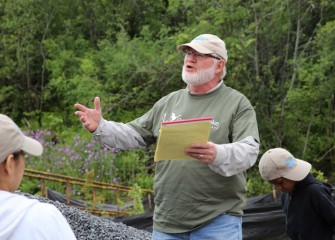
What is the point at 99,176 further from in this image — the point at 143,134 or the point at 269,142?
the point at 143,134

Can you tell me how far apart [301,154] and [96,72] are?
6.25 m

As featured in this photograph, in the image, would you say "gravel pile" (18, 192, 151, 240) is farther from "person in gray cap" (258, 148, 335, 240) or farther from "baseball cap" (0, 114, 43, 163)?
"baseball cap" (0, 114, 43, 163)

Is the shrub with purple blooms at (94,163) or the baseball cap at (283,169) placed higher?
the baseball cap at (283,169)

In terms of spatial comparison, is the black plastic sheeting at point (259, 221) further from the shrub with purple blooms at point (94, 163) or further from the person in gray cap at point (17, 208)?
the person in gray cap at point (17, 208)

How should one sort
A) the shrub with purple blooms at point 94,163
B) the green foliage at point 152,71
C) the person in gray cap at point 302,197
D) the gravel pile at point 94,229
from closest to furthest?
the person in gray cap at point 302,197 → the gravel pile at point 94,229 → the shrub with purple blooms at point 94,163 → the green foliage at point 152,71

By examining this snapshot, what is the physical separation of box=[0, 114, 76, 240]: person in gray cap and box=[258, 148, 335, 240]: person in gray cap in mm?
2315

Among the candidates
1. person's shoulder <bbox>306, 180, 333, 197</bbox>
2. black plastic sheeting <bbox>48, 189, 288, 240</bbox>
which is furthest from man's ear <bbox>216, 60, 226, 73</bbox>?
black plastic sheeting <bbox>48, 189, 288, 240</bbox>

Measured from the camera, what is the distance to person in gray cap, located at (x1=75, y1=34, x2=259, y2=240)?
3.63 meters

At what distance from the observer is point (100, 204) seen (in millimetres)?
11047

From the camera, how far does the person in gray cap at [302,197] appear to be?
415 centimetres

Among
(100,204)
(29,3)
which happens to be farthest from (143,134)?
(29,3)

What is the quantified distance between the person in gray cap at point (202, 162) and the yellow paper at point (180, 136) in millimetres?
246

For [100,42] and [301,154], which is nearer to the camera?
[301,154]

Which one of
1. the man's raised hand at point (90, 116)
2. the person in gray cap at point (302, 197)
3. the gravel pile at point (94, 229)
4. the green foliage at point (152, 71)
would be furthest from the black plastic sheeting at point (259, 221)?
the man's raised hand at point (90, 116)
